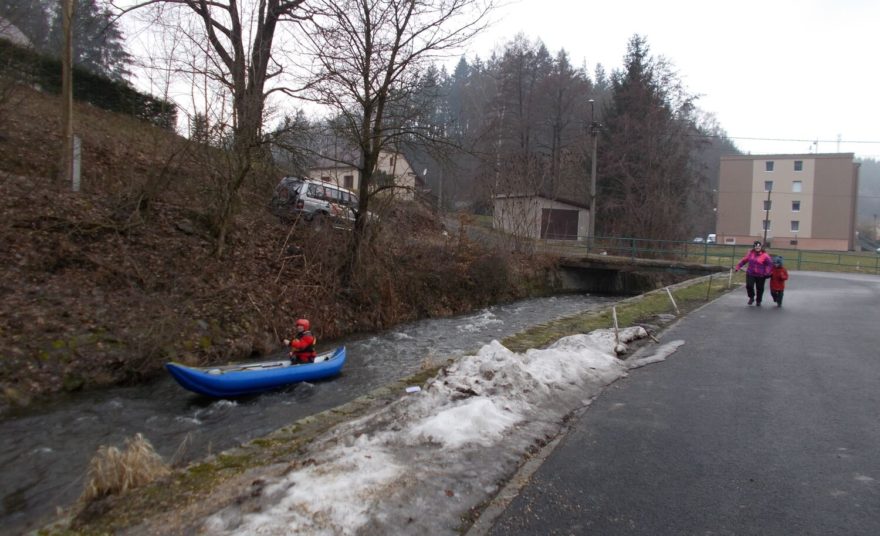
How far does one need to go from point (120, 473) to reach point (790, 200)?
239ft

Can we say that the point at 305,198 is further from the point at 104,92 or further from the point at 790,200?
the point at 790,200

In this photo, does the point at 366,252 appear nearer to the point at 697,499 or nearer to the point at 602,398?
the point at 602,398

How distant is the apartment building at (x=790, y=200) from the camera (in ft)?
200

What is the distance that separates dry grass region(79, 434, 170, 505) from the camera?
4054mm

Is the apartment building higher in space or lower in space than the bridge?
higher

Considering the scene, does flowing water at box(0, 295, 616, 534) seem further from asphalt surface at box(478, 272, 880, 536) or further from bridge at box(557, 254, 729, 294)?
bridge at box(557, 254, 729, 294)

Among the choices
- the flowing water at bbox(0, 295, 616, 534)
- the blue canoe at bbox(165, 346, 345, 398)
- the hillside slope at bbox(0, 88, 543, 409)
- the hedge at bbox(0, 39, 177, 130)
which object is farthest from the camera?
the hedge at bbox(0, 39, 177, 130)

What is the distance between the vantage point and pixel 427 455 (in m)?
4.43

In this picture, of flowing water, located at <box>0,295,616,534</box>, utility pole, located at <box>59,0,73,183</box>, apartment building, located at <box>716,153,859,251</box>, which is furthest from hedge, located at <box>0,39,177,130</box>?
apartment building, located at <box>716,153,859,251</box>

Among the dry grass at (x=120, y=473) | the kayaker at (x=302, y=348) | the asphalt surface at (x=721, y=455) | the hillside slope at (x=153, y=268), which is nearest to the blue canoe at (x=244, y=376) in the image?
the kayaker at (x=302, y=348)

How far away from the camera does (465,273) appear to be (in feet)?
71.4

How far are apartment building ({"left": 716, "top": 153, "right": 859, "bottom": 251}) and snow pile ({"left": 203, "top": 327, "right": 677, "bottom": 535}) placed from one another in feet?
210

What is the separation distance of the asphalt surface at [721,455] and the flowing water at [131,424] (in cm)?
349

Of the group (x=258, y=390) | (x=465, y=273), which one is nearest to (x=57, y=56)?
(x=465, y=273)
